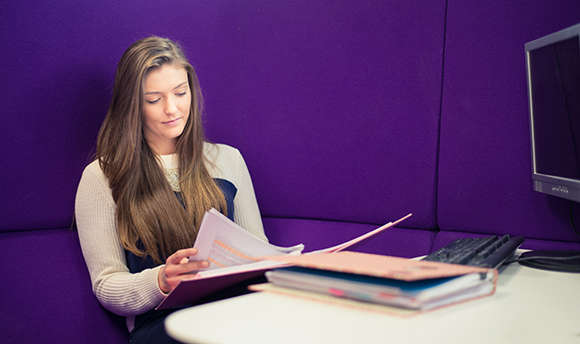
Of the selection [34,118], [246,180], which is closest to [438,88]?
[246,180]

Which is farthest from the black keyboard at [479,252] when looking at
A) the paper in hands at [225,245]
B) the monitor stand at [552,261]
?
the paper in hands at [225,245]

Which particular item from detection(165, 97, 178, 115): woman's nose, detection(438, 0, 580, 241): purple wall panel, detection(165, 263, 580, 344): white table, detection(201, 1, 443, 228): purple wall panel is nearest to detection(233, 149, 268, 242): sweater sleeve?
detection(201, 1, 443, 228): purple wall panel

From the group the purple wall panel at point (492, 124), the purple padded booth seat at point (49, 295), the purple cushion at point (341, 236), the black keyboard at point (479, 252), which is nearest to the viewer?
the black keyboard at point (479, 252)

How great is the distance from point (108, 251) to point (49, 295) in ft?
0.60

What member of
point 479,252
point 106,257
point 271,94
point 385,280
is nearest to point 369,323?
point 385,280

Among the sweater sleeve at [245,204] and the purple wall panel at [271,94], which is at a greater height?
the purple wall panel at [271,94]

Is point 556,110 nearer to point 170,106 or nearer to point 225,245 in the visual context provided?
point 225,245

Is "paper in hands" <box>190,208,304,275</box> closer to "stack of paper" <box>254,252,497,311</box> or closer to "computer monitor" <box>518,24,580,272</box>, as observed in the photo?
"stack of paper" <box>254,252,497,311</box>

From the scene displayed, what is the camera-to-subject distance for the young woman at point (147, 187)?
1505 millimetres

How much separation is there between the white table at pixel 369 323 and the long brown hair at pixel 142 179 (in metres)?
0.75

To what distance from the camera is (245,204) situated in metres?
1.89

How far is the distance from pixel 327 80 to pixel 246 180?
1.43 ft

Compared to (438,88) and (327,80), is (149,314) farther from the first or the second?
(438,88)

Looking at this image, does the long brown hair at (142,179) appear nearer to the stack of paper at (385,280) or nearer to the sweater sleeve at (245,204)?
the sweater sleeve at (245,204)
